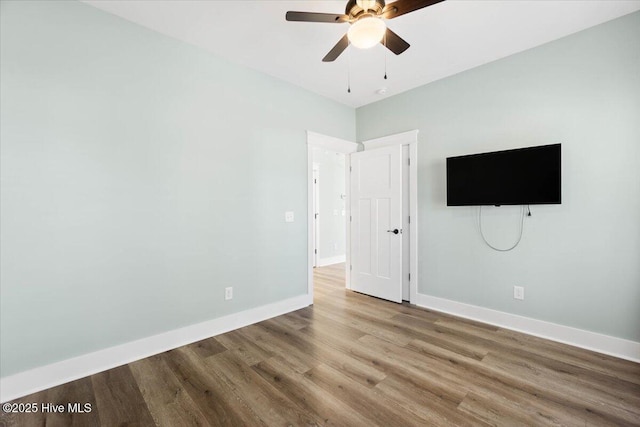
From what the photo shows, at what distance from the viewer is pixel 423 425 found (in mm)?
1596

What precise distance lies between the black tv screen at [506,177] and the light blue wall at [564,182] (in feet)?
0.61

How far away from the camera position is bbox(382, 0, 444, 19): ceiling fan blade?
167 centimetres

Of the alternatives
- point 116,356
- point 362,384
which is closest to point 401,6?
point 362,384

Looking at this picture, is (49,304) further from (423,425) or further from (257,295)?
(423,425)

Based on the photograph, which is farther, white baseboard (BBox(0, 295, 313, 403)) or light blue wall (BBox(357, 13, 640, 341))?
light blue wall (BBox(357, 13, 640, 341))

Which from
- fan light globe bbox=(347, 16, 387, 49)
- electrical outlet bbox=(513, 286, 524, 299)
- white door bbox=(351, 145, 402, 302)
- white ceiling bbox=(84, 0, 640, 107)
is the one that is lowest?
electrical outlet bbox=(513, 286, 524, 299)

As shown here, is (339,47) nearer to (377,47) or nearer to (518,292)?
(377,47)

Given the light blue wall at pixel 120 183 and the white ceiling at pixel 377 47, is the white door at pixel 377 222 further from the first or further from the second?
the light blue wall at pixel 120 183

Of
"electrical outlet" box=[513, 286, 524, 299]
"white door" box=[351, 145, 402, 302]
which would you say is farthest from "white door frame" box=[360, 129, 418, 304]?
"electrical outlet" box=[513, 286, 524, 299]

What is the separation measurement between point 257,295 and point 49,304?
173cm

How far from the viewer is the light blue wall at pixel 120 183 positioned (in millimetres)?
1907

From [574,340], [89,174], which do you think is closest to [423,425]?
[574,340]

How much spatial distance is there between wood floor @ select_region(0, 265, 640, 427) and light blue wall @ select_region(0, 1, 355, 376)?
465mm

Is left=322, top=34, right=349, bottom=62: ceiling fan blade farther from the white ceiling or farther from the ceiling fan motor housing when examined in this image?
the white ceiling
